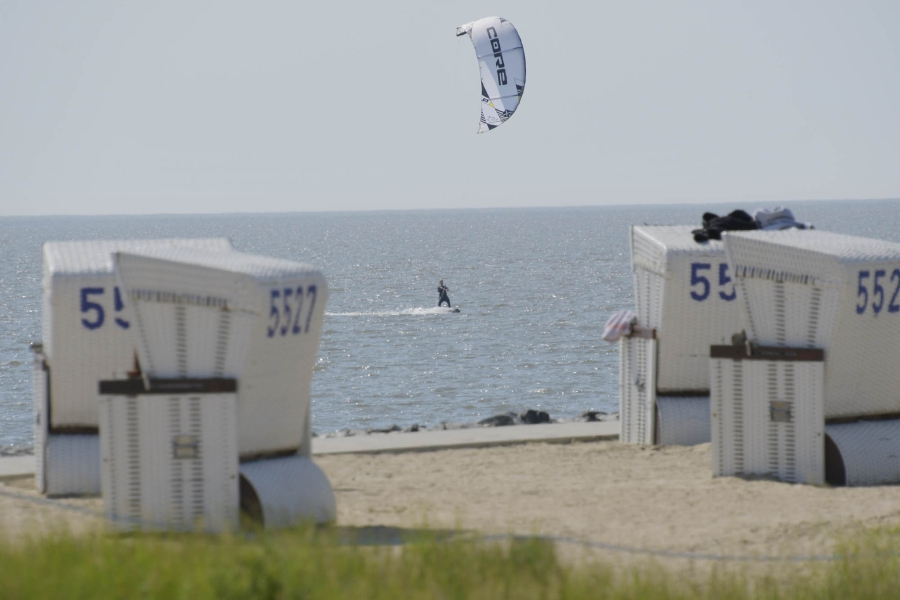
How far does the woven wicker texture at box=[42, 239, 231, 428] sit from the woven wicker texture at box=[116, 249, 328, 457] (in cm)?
175

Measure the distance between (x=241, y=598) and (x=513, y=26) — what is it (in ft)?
74.2

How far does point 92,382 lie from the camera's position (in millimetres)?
10734

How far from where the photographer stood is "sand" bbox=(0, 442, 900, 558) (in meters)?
8.64

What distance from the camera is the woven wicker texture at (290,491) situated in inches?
343

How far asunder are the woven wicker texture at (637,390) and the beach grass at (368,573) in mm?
5136

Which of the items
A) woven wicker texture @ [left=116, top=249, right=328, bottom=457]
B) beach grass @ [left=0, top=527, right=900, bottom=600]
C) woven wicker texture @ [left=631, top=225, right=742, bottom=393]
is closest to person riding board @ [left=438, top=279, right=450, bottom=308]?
woven wicker texture @ [left=631, top=225, right=742, bottom=393]

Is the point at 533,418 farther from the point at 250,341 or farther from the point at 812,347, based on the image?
the point at 250,341

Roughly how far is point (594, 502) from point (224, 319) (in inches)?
134

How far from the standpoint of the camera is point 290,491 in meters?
8.91

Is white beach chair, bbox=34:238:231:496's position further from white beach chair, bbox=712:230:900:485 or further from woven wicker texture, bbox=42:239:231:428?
white beach chair, bbox=712:230:900:485

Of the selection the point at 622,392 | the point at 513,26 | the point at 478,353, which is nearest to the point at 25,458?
the point at 622,392

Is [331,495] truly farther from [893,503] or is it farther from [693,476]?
[893,503]

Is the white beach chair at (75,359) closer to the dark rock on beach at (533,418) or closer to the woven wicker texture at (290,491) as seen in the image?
the woven wicker texture at (290,491)

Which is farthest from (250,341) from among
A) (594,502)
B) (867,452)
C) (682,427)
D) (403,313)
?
(403,313)
